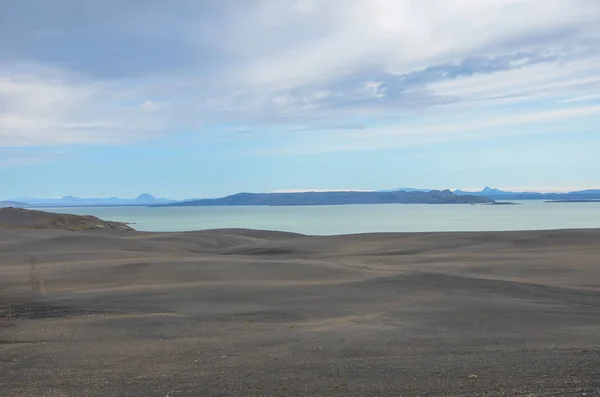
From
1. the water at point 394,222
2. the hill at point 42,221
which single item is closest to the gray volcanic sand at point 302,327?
the hill at point 42,221

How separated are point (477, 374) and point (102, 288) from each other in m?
10.2

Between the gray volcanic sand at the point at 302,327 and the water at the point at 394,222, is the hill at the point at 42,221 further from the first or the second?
the gray volcanic sand at the point at 302,327

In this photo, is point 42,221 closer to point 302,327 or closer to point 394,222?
point 302,327

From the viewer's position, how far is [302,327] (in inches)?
375

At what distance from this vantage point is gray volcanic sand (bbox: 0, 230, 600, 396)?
6.27 meters

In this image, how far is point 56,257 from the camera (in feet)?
68.8

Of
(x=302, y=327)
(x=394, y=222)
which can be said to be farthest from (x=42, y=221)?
(x=394, y=222)

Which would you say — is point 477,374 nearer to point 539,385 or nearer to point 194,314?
point 539,385

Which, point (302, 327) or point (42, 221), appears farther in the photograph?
point (42, 221)

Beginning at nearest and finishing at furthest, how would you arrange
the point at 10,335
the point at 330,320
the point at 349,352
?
the point at 349,352, the point at 10,335, the point at 330,320

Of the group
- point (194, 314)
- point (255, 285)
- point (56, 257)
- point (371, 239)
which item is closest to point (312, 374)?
point (194, 314)

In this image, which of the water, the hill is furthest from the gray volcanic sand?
the water

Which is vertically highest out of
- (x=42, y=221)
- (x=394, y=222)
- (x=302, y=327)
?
(x=42, y=221)

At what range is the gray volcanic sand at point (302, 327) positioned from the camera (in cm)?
627
